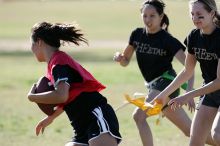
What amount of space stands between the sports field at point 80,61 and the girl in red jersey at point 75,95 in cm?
342

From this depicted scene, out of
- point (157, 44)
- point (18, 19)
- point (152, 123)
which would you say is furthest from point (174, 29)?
point (157, 44)

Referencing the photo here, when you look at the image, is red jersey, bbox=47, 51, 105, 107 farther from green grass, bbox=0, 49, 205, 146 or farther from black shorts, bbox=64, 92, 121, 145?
green grass, bbox=0, 49, 205, 146

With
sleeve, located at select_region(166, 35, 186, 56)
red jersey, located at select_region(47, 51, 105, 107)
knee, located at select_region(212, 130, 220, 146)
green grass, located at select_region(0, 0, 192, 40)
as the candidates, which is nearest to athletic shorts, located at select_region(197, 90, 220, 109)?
knee, located at select_region(212, 130, 220, 146)

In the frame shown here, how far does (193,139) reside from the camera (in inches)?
323

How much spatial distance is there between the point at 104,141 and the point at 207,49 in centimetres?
150

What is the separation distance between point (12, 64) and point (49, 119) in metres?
18.5

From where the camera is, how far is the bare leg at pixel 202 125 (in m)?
8.20

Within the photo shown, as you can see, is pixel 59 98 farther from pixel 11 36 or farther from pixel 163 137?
pixel 11 36

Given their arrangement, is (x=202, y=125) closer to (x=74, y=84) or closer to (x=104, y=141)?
(x=104, y=141)

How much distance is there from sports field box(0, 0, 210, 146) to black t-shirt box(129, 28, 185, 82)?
147 cm

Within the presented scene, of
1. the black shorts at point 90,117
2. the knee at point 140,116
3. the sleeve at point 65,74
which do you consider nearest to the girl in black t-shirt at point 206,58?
the black shorts at point 90,117

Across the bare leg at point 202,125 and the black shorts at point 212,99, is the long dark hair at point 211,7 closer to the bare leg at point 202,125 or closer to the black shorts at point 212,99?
the black shorts at point 212,99

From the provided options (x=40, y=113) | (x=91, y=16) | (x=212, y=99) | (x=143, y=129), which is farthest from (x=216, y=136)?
(x=91, y=16)

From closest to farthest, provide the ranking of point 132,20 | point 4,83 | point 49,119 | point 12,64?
point 49,119 < point 4,83 < point 12,64 < point 132,20
